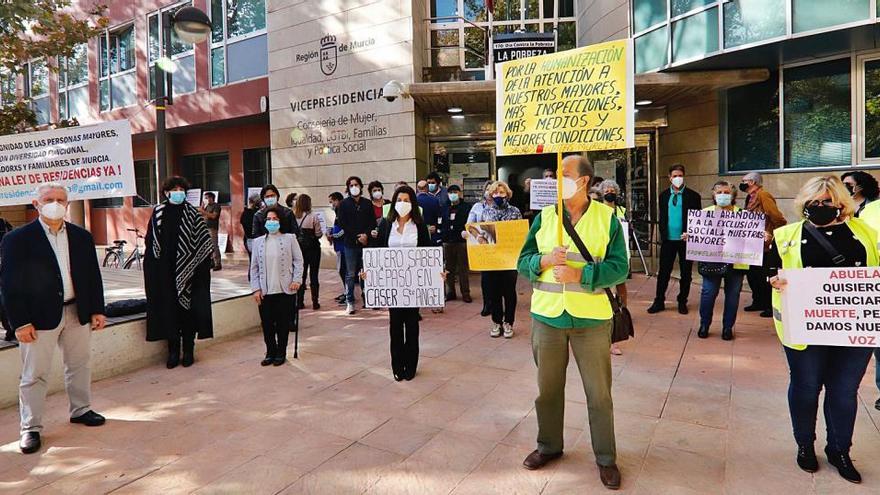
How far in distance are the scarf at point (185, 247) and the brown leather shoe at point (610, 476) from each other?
15.4 ft

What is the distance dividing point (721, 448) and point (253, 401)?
12.4ft

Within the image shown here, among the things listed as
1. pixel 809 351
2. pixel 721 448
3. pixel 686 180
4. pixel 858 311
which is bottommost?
pixel 721 448

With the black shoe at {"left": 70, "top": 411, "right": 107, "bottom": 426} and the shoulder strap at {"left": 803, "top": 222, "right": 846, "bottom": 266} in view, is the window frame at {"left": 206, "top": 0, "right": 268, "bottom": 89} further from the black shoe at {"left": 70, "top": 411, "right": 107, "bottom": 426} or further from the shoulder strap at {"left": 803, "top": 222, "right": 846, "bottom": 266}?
the shoulder strap at {"left": 803, "top": 222, "right": 846, "bottom": 266}

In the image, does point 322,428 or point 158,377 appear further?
point 158,377

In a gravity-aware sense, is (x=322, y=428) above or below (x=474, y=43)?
below

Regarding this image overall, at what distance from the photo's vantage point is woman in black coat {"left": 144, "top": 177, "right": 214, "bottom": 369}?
584 centimetres

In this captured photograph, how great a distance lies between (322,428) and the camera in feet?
13.8

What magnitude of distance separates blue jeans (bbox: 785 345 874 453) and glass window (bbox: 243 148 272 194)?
51.6ft

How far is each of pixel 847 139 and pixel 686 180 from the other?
10.7ft

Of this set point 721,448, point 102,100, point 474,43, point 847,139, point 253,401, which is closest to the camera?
point 721,448

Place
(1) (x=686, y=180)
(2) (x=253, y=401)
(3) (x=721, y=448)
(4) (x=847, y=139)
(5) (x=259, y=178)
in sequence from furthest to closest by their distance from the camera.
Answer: (5) (x=259, y=178) < (1) (x=686, y=180) < (4) (x=847, y=139) < (2) (x=253, y=401) < (3) (x=721, y=448)

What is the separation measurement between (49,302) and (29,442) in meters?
1.03

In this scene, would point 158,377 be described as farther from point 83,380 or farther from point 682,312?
point 682,312

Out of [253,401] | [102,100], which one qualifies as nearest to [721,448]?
[253,401]
